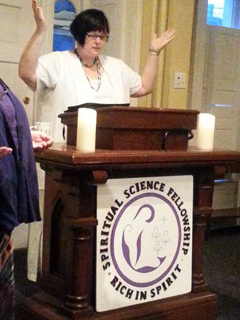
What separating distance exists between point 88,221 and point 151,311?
455 millimetres

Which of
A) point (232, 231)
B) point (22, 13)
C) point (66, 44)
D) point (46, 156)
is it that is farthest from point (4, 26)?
point (232, 231)

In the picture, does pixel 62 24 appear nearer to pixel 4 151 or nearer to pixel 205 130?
pixel 205 130

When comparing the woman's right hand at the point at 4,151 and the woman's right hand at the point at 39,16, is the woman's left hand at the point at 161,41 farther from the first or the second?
the woman's right hand at the point at 4,151

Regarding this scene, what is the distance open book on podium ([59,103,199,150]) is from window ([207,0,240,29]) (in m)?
2.46

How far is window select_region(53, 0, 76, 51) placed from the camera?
3.53 m

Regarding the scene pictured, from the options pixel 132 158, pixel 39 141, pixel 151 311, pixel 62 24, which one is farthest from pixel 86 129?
pixel 62 24

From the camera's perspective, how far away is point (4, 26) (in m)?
3.21

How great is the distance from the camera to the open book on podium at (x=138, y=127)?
1884 mm

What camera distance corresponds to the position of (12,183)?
1.32m

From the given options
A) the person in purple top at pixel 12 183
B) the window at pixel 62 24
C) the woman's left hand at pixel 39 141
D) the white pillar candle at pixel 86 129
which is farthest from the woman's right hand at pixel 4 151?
the window at pixel 62 24

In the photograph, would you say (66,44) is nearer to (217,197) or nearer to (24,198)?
(217,197)

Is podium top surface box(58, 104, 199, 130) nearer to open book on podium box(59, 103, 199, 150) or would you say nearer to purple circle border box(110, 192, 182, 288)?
open book on podium box(59, 103, 199, 150)

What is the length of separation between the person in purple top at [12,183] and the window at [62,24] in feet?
7.28

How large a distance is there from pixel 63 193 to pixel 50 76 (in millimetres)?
715
